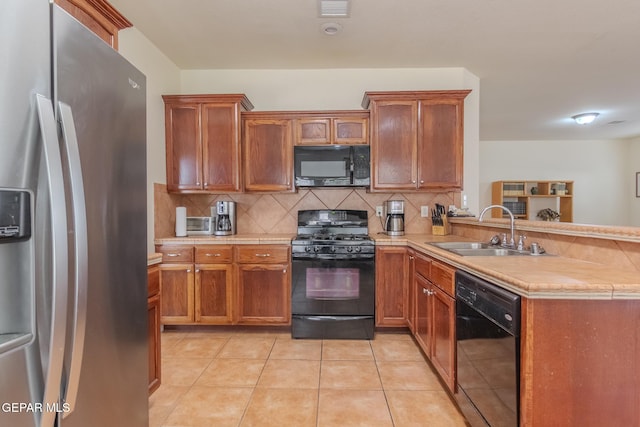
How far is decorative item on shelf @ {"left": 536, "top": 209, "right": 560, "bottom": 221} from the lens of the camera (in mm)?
6727

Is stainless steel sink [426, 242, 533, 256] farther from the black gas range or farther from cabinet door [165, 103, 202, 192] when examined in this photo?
cabinet door [165, 103, 202, 192]

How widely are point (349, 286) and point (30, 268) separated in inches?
94.4

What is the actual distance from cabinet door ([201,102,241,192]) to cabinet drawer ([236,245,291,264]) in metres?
0.64

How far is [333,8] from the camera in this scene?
242 cm

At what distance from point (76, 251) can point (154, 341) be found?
1.16m

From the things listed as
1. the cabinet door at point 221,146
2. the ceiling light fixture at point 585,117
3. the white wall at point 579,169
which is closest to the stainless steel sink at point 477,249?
the cabinet door at point 221,146

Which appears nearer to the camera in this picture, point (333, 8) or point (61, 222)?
point (61, 222)

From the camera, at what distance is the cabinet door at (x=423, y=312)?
2297 millimetres

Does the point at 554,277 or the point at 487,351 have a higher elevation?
the point at 554,277

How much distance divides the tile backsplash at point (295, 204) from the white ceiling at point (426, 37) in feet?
4.50

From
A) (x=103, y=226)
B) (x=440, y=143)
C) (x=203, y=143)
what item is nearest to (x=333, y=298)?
(x=440, y=143)

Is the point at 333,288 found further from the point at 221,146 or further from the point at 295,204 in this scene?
the point at 221,146

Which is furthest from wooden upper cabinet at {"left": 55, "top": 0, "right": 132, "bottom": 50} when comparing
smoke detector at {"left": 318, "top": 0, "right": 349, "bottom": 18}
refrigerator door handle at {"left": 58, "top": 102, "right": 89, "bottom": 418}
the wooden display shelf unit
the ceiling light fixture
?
the wooden display shelf unit

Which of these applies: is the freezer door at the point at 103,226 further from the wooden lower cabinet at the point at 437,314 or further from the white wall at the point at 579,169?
the white wall at the point at 579,169
